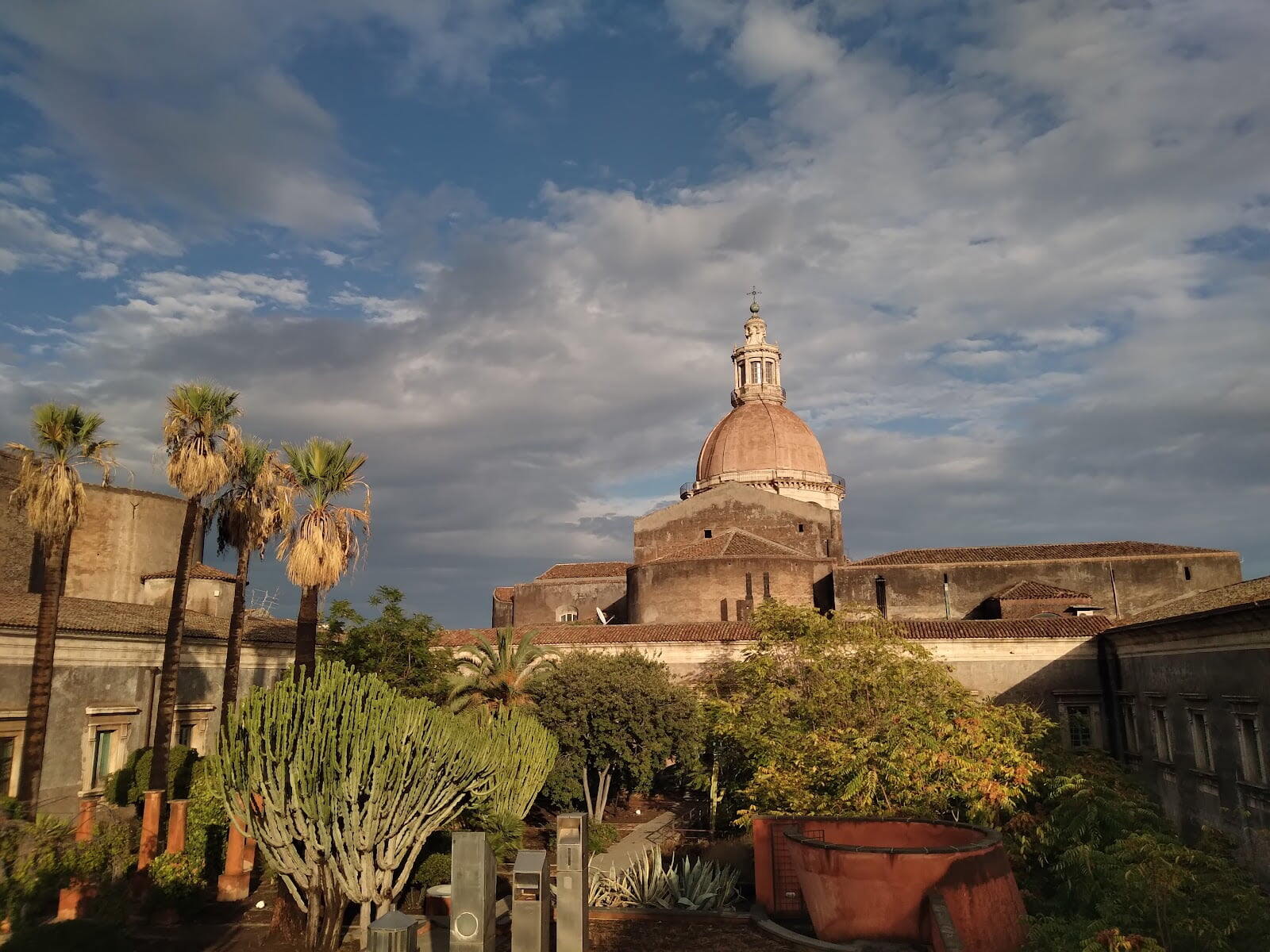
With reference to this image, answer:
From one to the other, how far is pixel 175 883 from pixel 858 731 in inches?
541

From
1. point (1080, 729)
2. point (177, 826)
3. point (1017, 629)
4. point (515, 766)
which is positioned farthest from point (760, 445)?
point (177, 826)

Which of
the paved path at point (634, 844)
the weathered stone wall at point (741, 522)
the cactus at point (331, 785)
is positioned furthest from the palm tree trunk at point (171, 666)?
the weathered stone wall at point (741, 522)

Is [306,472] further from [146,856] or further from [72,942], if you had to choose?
[72,942]

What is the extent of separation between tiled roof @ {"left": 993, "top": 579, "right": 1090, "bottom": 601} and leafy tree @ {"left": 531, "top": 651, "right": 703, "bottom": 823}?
52.2ft

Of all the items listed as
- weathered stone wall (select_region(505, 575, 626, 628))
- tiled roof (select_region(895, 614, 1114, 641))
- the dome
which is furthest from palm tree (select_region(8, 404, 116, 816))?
the dome

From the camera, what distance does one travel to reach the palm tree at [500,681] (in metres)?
24.7

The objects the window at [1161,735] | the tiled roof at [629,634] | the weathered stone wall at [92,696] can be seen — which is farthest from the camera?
the tiled roof at [629,634]

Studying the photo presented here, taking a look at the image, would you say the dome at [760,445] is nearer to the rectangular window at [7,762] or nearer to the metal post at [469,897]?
the rectangular window at [7,762]

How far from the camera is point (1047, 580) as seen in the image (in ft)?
119

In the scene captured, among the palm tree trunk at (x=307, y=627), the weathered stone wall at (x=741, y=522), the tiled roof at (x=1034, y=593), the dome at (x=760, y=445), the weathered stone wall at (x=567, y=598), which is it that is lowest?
the palm tree trunk at (x=307, y=627)

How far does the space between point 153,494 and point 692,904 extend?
87.6 feet

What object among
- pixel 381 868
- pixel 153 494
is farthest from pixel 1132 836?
pixel 153 494

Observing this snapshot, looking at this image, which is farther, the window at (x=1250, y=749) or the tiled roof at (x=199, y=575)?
the tiled roof at (x=199, y=575)

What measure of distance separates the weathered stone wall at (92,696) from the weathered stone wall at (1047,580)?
22.9m
